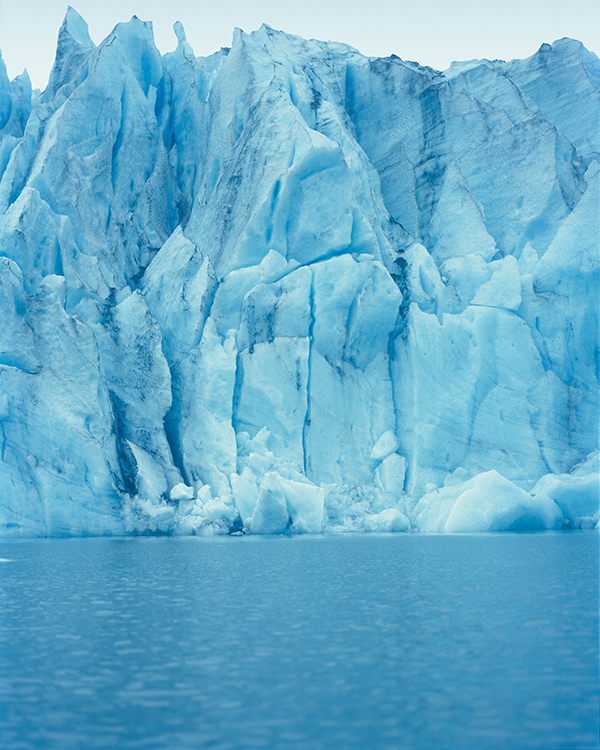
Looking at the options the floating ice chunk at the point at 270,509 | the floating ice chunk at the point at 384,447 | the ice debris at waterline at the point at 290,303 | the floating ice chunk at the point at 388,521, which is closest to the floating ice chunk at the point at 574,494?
the ice debris at waterline at the point at 290,303

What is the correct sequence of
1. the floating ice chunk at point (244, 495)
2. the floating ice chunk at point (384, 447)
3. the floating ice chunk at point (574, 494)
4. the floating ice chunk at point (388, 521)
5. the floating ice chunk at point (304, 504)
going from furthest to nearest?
the floating ice chunk at point (384, 447)
the floating ice chunk at point (388, 521)
the floating ice chunk at point (244, 495)
the floating ice chunk at point (574, 494)
the floating ice chunk at point (304, 504)

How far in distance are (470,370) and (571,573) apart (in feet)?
41.6

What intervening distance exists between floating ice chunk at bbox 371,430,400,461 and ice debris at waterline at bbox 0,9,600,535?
7.1 inches

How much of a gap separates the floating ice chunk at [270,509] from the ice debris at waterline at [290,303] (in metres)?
0.08

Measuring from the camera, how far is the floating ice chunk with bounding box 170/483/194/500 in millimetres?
20923

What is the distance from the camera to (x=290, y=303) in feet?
74.9

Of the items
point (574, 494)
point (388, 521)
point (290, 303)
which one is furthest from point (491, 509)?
point (290, 303)

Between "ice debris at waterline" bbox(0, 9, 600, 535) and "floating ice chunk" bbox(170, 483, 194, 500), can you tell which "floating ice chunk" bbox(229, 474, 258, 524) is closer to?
"ice debris at waterline" bbox(0, 9, 600, 535)

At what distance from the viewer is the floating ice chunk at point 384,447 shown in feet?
75.0

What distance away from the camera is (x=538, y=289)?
2444 centimetres

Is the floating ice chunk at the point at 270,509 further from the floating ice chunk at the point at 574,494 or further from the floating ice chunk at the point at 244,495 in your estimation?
the floating ice chunk at the point at 574,494

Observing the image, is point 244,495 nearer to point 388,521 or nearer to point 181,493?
point 181,493

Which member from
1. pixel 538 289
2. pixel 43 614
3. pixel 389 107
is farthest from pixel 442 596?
pixel 389 107

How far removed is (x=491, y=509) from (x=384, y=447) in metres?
3.82
